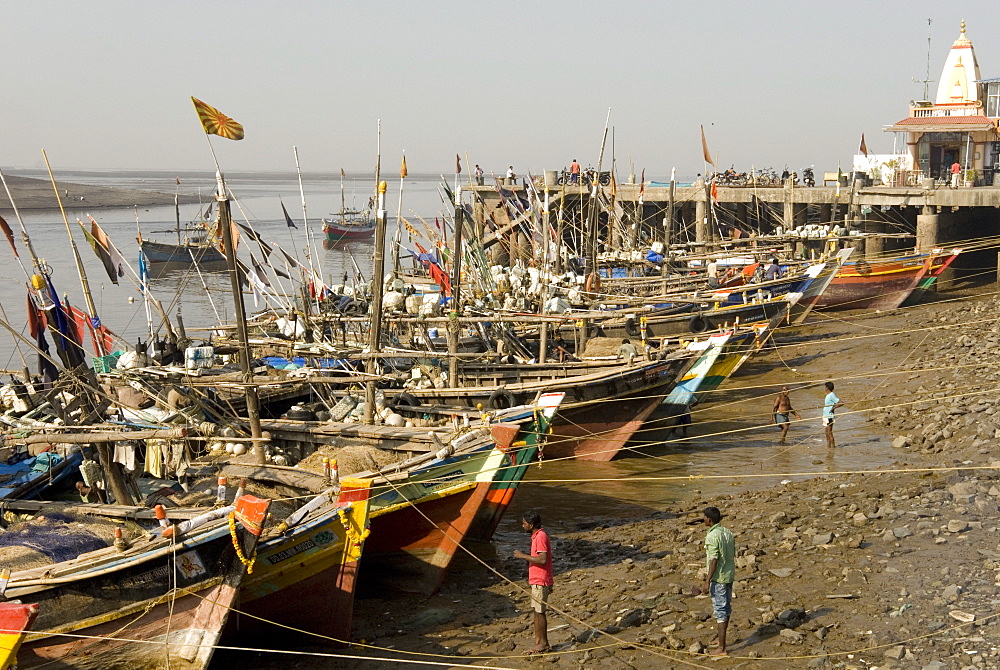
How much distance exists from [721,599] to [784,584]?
1.85 meters

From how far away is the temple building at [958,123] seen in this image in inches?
1524

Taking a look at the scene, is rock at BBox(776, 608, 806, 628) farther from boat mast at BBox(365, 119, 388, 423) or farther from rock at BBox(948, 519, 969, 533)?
boat mast at BBox(365, 119, 388, 423)

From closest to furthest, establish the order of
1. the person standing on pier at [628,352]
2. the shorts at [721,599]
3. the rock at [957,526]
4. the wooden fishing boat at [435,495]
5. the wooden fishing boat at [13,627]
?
the wooden fishing boat at [13,627] < the shorts at [721,599] < the rock at [957,526] < the wooden fishing boat at [435,495] < the person standing on pier at [628,352]

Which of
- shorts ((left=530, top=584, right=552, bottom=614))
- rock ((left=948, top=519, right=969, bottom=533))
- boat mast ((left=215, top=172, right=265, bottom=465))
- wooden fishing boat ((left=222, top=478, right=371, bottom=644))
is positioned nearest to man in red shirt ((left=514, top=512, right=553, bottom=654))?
shorts ((left=530, top=584, right=552, bottom=614))

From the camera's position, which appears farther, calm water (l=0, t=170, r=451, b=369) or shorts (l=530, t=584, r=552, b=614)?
calm water (l=0, t=170, r=451, b=369)

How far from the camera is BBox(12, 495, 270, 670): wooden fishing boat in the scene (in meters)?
9.12

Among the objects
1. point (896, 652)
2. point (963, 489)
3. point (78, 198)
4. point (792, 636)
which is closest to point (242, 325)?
point (792, 636)

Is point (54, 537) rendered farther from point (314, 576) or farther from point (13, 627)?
point (314, 576)

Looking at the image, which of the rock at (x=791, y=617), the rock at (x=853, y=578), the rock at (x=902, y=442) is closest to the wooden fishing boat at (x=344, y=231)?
the rock at (x=902, y=442)

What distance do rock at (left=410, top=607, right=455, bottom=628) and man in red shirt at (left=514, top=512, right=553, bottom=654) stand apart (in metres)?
1.49

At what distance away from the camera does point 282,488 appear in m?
12.1

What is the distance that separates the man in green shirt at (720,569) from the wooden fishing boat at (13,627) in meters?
5.59

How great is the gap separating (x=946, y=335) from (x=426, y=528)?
16.9 m

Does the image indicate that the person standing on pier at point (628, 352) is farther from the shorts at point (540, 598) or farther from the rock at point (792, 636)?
the rock at point (792, 636)
